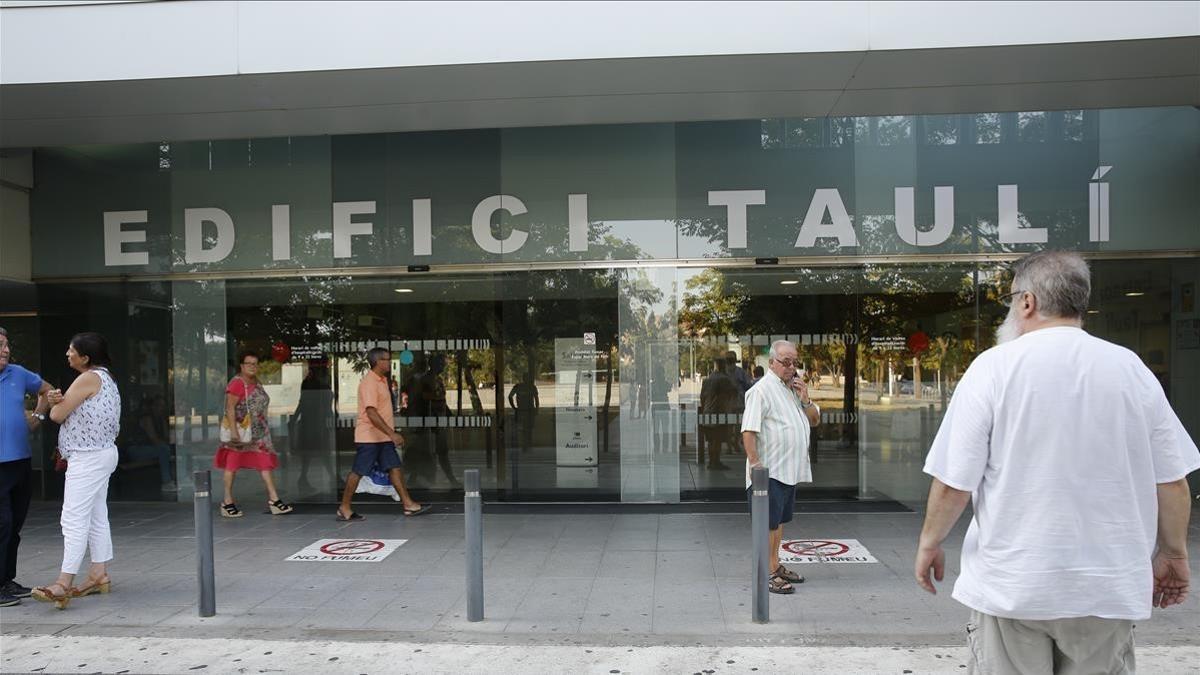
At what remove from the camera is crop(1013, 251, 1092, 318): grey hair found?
2.48 m

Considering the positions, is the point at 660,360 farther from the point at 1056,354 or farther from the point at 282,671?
the point at 1056,354

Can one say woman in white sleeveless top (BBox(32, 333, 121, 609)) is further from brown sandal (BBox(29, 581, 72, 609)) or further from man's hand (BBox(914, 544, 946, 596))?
man's hand (BBox(914, 544, 946, 596))

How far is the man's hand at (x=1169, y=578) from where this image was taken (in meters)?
2.56

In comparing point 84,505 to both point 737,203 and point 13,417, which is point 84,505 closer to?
point 13,417

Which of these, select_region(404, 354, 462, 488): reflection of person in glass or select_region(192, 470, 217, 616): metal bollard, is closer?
select_region(192, 470, 217, 616): metal bollard

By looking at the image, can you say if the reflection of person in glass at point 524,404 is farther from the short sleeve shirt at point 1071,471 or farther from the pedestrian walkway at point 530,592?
the short sleeve shirt at point 1071,471

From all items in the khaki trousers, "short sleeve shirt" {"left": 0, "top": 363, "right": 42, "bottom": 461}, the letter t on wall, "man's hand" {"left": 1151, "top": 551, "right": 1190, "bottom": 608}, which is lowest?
the khaki trousers

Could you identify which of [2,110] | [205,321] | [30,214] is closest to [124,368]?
[205,321]

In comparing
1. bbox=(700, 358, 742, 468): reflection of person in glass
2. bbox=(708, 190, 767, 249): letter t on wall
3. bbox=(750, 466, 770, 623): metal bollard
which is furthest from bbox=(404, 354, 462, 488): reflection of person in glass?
bbox=(750, 466, 770, 623): metal bollard

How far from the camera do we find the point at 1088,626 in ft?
7.81

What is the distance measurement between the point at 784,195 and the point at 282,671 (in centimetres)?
716

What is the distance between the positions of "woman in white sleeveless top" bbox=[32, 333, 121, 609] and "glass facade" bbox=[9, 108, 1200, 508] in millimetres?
4179

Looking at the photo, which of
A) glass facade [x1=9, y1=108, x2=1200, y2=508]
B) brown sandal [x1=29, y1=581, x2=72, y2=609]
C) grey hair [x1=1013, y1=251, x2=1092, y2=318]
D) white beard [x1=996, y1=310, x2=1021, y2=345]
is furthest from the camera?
glass facade [x1=9, y1=108, x2=1200, y2=508]

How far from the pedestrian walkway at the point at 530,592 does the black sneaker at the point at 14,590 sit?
0.10 meters
